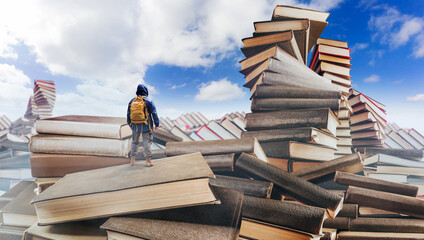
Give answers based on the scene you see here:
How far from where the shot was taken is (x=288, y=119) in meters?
1.50

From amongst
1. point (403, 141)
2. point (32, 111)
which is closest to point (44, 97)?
point (32, 111)

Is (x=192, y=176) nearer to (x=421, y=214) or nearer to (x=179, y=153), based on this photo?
(x=179, y=153)

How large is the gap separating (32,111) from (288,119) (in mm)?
9747

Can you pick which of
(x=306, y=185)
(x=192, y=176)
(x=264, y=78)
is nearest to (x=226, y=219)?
(x=192, y=176)

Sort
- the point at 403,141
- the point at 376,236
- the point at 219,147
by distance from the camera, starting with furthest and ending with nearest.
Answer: the point at 403,141
the point at 219,147
the point at 376,236

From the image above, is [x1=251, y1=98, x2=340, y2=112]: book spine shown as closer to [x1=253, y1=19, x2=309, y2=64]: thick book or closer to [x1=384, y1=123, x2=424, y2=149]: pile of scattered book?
[x1=253, y1=19, x2=309, y2=64]: thick book

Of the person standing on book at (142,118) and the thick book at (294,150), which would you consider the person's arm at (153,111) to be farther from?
the thick book at (294,150)

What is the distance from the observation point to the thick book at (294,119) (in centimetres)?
141

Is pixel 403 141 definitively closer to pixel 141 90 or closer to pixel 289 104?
pixel 289 104

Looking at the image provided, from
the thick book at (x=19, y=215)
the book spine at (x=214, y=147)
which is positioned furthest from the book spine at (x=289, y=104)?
the thick book at (x=19, y=215)

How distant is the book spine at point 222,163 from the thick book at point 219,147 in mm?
60

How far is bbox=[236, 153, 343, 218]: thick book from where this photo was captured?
3.10 feet

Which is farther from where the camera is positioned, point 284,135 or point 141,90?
point 284,135

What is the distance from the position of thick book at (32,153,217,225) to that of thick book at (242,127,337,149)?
2.35 feet
